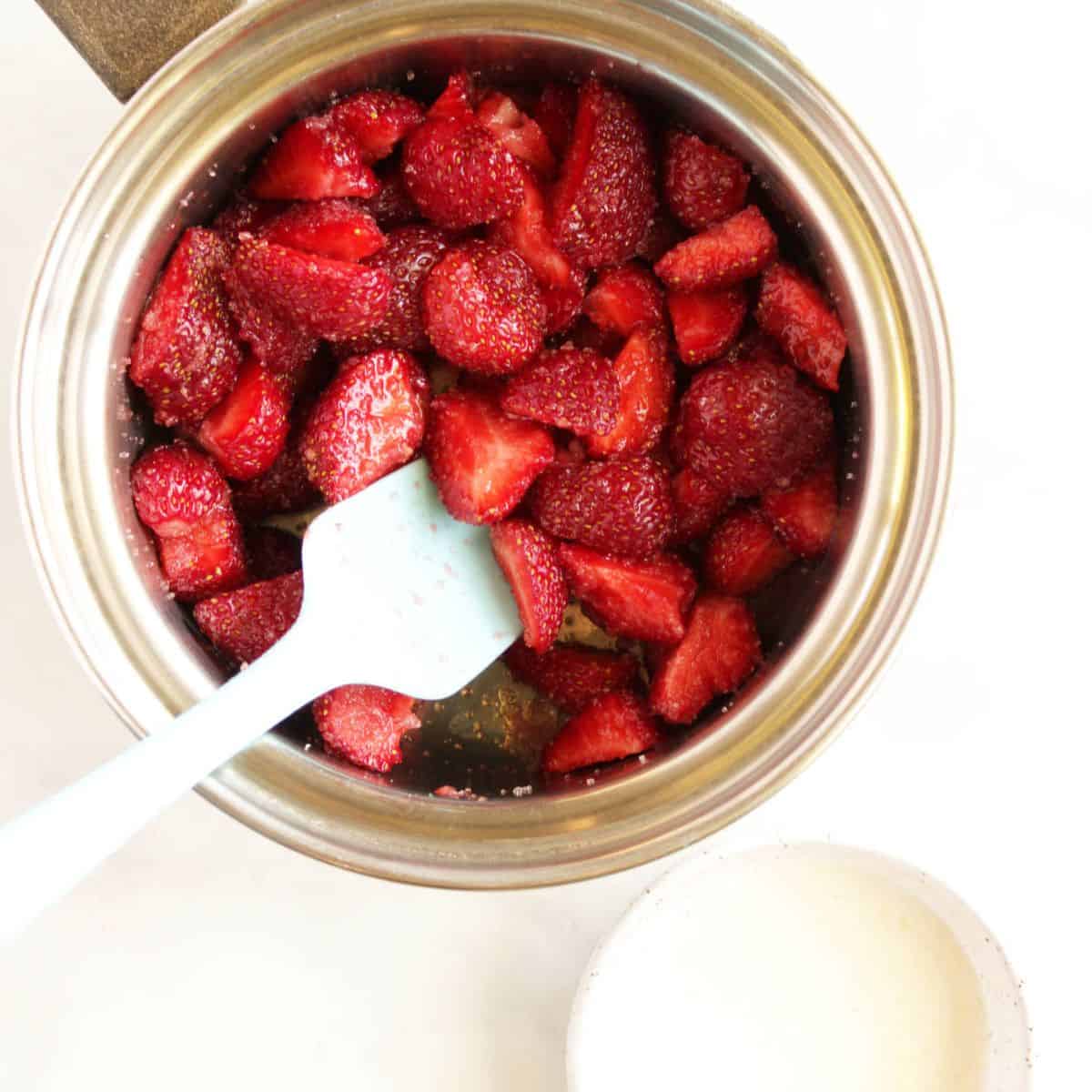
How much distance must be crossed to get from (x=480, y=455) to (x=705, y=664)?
290 mm

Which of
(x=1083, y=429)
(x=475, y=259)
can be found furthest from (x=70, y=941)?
(x=1083, y=429)

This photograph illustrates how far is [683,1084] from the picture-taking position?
4.16 feet

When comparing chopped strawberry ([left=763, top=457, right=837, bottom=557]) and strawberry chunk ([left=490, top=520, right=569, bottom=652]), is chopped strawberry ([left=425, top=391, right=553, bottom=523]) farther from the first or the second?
chopped strawberry ([left=763, top=457, right=837, bottom=557])

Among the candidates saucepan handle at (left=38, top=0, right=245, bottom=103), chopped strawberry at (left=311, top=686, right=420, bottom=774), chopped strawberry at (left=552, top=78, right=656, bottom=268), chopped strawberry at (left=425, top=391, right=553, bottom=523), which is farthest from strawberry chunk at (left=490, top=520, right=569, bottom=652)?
saucepan handle at (left=38, top=0, right=245, bottom=103)

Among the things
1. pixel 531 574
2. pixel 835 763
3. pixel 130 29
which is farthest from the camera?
pixel 835 763

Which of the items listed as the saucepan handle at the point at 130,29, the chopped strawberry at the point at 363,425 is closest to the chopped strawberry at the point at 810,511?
the chopped strawberry at the point at 363,425

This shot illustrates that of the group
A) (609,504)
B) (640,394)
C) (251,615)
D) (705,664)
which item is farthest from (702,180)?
(251,615)

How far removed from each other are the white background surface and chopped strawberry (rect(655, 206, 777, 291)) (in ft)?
1.01

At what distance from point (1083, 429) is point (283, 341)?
0.86 metres

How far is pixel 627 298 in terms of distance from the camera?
1144 mm

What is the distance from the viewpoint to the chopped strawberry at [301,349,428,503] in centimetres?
108

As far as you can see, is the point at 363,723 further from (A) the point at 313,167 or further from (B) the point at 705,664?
(A) the point at 313,167

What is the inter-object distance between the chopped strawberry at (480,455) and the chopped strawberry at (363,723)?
192mm

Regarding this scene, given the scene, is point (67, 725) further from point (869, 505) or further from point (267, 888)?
point (869, 505)
